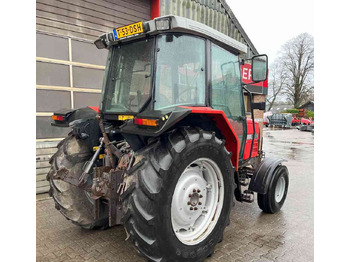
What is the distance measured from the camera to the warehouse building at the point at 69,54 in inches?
186

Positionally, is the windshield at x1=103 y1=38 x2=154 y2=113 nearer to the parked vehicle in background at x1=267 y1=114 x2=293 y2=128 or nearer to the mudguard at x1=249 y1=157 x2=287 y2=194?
the mudguard at x1=249 y1=157 x2=287 y2=194

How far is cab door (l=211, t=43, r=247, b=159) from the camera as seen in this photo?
2973 millimetres

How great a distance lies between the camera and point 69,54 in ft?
16.7

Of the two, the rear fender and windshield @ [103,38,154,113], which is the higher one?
windshield @ [103,38,154,113]

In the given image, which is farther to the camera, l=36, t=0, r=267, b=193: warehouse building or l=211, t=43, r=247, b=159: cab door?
l=36, t=0, r=267, b=193: warehouse building

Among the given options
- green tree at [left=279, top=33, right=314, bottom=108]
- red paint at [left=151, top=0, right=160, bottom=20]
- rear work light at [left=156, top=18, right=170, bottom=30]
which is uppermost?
green tree at [left=279, top=33, right=314, bottom=108]

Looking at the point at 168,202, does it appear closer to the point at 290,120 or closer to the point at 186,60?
the point at 186,60

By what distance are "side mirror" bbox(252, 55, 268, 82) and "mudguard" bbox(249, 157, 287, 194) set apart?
1418 mm

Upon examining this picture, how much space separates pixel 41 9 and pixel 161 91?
3.60 m

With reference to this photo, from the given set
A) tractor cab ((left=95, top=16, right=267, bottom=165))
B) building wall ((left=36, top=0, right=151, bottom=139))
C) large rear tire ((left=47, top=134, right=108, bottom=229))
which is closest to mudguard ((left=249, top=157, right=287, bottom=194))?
tractor cab ((left=95, top=16, right=267, bottom=165))

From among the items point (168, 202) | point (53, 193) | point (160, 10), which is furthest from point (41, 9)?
point (168, 202)

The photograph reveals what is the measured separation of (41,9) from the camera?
463 cm

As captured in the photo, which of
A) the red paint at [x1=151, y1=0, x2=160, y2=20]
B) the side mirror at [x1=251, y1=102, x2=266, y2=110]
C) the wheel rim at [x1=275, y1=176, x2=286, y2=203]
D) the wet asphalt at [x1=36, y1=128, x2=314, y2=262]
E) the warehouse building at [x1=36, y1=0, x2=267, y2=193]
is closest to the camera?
the wet asphalt at [x1=36, y1=128, x2=314, y2=262]

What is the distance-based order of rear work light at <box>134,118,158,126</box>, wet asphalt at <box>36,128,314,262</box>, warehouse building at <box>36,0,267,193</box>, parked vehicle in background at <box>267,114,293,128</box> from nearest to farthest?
rear work light at <box>134,118,158,126</box> → wet asphalt at <box>36,128,314,262</box> → warehouse building at <box>36,0,267,193</box> → parked vehicle in background at <box>267,114,293,128</box>
